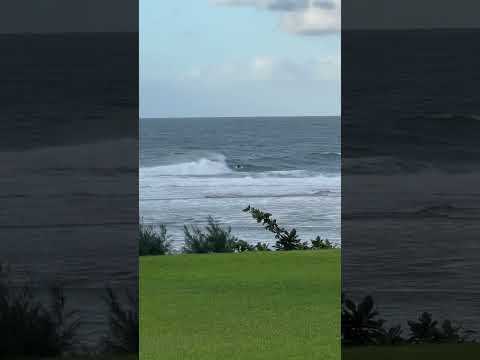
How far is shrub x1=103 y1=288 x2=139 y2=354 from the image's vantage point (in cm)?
333

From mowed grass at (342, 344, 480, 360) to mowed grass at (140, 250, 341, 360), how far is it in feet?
14.2

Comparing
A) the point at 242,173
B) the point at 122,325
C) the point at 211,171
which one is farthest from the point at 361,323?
the point at 211,171

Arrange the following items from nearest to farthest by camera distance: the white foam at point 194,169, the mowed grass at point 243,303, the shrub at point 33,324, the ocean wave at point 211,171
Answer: the shrub at point 33,324 → the mowed grass at point 243,303 → the white foam at point 194,169 → the ocean wave at point 211,171

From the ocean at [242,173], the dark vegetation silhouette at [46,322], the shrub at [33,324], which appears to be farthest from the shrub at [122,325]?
the ocean at [242,173]

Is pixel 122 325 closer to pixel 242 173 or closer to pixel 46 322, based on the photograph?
pixel 46 322

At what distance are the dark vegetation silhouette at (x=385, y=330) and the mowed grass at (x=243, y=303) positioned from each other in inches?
170

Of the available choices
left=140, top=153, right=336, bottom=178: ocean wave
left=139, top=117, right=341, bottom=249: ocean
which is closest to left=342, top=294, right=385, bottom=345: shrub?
left=139, top=117, right=341, bottom=249: ocean

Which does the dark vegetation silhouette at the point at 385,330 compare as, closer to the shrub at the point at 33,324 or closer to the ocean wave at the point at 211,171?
the shrub at the point at 33,324

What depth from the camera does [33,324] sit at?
3.50 m

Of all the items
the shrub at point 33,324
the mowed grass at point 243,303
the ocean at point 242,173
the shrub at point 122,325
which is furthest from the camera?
the ocean at point 242,173

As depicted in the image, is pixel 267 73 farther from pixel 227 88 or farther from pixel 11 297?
pixel 11 297

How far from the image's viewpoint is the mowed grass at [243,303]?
855 cm

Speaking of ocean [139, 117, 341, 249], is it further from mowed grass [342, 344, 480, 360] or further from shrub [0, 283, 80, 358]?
shrub [0, 283, 80, 358]

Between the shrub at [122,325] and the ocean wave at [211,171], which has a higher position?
the ocean wave at [211,171]
